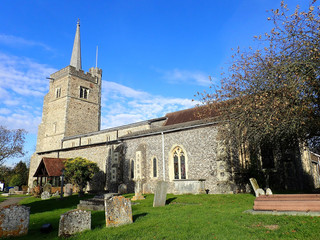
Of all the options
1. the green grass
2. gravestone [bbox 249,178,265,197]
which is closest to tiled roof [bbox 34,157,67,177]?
the green grass

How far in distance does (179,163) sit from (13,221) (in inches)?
465

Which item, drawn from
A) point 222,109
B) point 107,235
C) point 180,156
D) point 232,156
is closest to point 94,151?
point 180,156

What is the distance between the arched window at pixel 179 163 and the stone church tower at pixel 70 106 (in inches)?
897

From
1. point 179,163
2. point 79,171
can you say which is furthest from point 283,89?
point 79,171

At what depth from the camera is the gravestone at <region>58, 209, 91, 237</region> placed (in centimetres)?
632

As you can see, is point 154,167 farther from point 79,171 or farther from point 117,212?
point 117,212

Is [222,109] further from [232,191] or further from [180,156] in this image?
[180,156]

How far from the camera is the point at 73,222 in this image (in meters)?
6.48

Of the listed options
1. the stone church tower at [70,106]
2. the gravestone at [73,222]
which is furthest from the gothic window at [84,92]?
the gravestone at [73,222]

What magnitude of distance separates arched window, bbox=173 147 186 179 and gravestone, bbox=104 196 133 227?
978cm

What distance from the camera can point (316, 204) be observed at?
258 inches

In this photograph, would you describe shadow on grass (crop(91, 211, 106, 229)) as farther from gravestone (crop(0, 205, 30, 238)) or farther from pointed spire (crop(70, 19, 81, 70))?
pointed spire (crop(70, 19, 81, 70))

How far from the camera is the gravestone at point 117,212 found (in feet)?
22.7

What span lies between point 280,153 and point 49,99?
A: 36317mm
